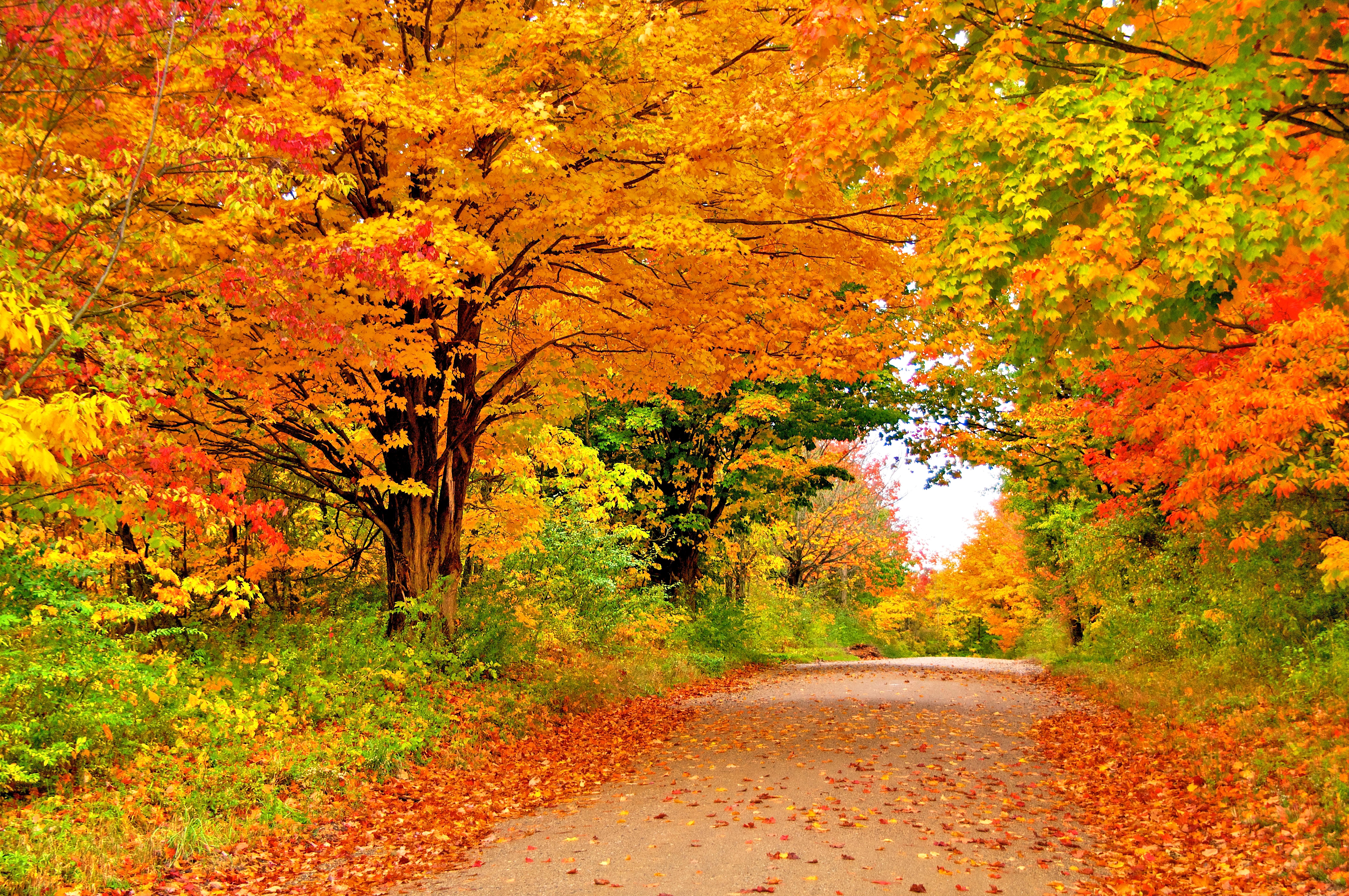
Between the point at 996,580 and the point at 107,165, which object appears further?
the point at 996,580

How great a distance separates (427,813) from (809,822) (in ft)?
10.6

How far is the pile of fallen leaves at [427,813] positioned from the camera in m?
6.38

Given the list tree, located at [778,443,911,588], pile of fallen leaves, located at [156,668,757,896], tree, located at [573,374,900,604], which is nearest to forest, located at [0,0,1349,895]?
pile of fallen leaves, located at [156,668,757,896]

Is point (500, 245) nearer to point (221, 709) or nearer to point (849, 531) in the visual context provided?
point (221, 709)

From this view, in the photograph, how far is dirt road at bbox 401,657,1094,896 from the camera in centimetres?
610

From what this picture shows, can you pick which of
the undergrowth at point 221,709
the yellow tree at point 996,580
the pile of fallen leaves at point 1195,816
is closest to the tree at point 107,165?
the undergrowth at point 221,709

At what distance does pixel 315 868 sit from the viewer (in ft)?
21.8

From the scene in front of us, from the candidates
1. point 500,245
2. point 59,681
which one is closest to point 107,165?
point 59,681

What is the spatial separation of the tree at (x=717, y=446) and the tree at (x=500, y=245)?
28.4ft

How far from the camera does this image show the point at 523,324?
13.9 metres

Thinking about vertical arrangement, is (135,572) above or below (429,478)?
below

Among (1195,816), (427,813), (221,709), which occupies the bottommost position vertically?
(1195,816)

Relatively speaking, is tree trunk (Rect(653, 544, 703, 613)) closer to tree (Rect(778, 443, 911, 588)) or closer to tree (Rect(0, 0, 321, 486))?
tree (Rect(778, 443, 911, 588))

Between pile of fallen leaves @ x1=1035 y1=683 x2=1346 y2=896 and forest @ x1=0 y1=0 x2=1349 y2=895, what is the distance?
0.64 feet
